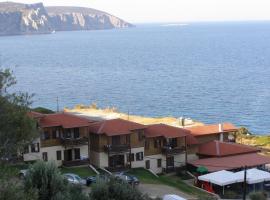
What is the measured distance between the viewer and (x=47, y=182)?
87.8 feet

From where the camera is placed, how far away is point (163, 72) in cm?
15325

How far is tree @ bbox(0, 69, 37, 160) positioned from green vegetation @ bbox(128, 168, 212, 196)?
1511 cm

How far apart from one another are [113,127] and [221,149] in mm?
10093

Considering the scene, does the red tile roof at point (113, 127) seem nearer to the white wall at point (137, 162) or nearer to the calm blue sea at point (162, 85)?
the white wall at point (137, 162)

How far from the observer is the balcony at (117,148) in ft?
147

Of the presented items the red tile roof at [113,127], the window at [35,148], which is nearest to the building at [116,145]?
the red tile roof at [113,127]

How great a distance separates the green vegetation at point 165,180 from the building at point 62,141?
13.9 feet

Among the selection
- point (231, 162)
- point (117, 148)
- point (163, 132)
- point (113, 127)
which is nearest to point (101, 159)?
point (117, 148)

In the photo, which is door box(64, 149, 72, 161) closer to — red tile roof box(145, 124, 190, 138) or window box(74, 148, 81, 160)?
window box(74, 148, 81, 160)

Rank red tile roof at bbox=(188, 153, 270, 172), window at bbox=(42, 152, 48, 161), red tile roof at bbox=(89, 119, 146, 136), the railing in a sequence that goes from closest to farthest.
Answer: window at bbox=(42, 152, 48, 161)
the railing
red tile roof at bbox=(89, 119, 146, 136)
red tile roof at bbox=(188, 153, 270, 172)

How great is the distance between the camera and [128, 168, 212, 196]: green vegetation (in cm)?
4067

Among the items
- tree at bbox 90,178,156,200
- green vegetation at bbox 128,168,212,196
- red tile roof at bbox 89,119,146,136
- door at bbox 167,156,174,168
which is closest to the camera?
tree at bbox 90,178,156,200

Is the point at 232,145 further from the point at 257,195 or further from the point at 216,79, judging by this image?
the point at 216,79

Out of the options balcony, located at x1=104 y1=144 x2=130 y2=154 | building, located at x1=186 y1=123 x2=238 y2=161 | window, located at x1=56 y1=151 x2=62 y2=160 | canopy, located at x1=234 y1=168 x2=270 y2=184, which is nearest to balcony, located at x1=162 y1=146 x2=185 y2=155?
building, located at x1=186 y1=123 x2=238 y2=161
